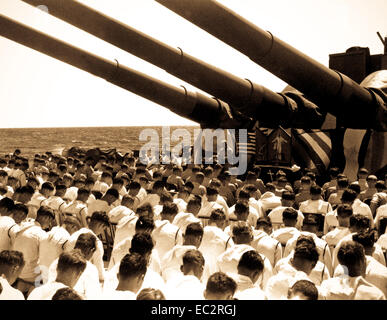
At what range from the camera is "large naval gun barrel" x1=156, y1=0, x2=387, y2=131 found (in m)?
5.93

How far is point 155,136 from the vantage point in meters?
14.5

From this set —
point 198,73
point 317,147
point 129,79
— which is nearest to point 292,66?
point 198,73

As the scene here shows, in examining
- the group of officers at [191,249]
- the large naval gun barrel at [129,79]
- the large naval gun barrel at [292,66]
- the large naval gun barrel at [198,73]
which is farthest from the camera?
the large naval gun barrel at [129,79]

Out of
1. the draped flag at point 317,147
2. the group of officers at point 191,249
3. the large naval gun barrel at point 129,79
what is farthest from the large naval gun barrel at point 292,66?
the large naval gun barrel at point 129,79

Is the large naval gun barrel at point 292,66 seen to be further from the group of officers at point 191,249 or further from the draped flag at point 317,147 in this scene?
the draped flag at point 317,147

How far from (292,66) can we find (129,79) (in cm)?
341

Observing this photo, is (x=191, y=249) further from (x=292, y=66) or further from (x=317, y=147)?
(x=317, y=147)

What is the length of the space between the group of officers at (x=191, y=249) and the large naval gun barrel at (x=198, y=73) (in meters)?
1.77

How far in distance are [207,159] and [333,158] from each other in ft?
12.3

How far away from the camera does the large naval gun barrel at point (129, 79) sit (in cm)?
770

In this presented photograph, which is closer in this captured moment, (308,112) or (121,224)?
(121,224)

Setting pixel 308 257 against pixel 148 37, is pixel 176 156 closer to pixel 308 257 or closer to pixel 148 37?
pixel 148 37
